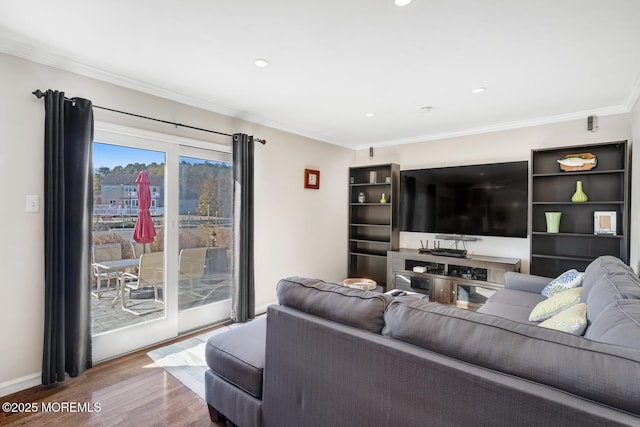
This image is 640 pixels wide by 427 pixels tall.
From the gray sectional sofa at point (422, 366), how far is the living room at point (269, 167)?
1603mm

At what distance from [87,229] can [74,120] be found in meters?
0.83

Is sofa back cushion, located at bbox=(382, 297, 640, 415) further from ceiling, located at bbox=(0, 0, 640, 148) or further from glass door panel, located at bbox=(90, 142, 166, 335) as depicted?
glass door panel, located at bbox=(90, 142, 166, 335)

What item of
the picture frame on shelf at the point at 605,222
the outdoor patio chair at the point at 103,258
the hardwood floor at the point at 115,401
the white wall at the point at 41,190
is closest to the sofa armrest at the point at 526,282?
the picture frame on shelf at the point at 605,222

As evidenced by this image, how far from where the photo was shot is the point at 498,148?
4168 millimetres

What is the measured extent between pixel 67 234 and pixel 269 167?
2165 millimetres

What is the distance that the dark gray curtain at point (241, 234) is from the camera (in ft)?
11.5

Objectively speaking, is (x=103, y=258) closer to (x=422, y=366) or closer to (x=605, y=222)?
(x=422, y=366)

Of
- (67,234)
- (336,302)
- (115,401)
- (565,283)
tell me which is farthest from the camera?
(565,283)

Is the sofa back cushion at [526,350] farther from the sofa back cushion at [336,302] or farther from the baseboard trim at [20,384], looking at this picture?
the baseboard trim at [20,384]

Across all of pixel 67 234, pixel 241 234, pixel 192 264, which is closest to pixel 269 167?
pixel 241 234

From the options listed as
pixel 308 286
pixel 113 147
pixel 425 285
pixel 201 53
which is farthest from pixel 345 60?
pixel 425 285

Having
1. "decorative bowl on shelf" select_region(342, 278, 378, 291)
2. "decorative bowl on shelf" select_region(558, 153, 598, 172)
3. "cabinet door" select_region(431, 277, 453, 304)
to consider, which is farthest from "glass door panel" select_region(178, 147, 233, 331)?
"decorative bowl on shelf" select_region(558, 153, 598, 172)

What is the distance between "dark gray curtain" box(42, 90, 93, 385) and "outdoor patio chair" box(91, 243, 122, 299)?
253mm

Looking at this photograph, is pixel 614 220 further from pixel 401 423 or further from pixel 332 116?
pixel 401 423
